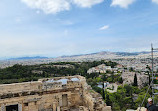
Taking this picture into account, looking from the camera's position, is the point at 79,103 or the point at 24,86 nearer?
the point at 24,86

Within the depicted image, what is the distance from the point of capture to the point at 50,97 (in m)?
7.54

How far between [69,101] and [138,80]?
4477cm

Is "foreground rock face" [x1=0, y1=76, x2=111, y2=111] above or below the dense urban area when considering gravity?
above

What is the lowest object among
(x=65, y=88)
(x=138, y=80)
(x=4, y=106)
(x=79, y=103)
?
(x=138, y=80)

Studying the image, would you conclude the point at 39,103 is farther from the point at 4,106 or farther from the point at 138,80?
the point at 138,80

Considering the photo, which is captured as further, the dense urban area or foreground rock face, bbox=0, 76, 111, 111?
the dense urban area

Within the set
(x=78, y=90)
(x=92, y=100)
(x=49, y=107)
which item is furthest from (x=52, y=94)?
(x=92, y=100)

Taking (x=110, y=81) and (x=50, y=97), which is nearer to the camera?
(x=50, y=97)

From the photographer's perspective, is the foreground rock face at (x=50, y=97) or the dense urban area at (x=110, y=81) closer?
the foreground rock face at (x=50, y=97)

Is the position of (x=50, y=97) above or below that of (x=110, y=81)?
above

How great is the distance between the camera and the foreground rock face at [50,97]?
6828mm

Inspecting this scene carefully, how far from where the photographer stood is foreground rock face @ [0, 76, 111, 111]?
22.4ft

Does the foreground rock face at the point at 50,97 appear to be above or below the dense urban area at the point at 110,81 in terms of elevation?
above

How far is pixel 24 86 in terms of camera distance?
23.9ft
